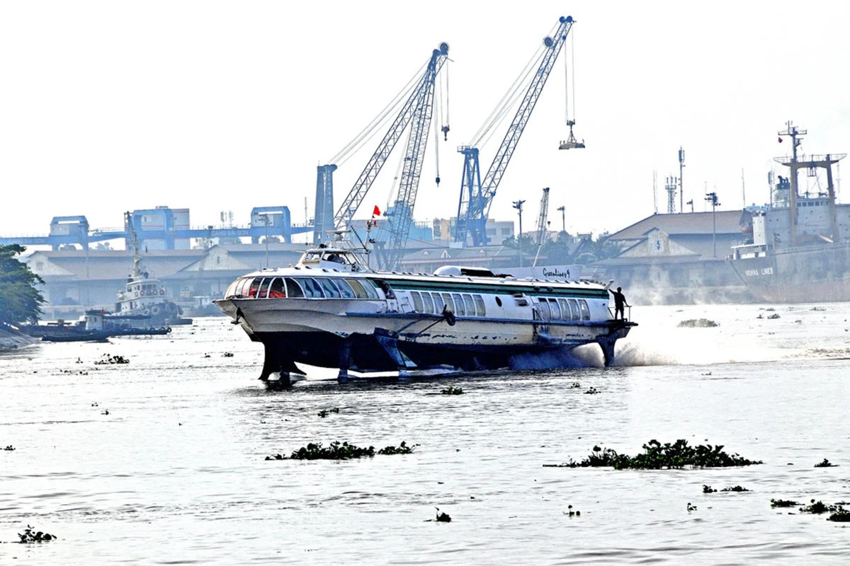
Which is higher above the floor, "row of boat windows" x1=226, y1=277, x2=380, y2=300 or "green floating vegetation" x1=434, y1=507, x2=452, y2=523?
"row of boat windows" x1=226, y1=277, x2=380, y2=300

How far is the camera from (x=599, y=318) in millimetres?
78000

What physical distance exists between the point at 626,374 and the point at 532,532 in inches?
1759

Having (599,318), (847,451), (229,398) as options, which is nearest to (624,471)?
(847,451)

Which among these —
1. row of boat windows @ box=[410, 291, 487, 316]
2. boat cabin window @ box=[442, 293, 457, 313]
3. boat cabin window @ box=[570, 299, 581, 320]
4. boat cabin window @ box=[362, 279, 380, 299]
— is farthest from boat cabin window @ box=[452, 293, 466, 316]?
boat cabin window @ box=[570, 299, 581, 320]

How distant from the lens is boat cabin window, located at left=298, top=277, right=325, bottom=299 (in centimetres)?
6334

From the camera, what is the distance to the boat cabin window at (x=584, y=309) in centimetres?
7681

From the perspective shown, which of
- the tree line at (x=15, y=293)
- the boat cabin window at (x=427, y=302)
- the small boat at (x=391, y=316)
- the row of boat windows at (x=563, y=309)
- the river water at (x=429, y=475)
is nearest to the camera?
the river water at (x=429, y=475)

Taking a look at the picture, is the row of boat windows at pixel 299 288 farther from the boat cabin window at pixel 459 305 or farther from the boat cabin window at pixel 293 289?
the boat cabin window at pixel 459 305

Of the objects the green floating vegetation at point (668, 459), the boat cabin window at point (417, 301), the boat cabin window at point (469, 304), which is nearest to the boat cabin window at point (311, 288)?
the boat cabin window at point (417, 301)

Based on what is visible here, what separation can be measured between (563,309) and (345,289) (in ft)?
50.2

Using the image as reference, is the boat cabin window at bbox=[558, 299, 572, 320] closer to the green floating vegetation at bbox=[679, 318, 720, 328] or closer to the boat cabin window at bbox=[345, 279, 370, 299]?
the boat cabin window at bbox=[345, 279, 370, 299]

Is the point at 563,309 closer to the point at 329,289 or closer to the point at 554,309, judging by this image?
the point at 554,309

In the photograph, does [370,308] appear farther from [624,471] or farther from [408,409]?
[624,471]

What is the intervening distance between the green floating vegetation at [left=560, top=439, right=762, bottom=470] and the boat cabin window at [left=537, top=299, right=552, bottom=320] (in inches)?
1495
